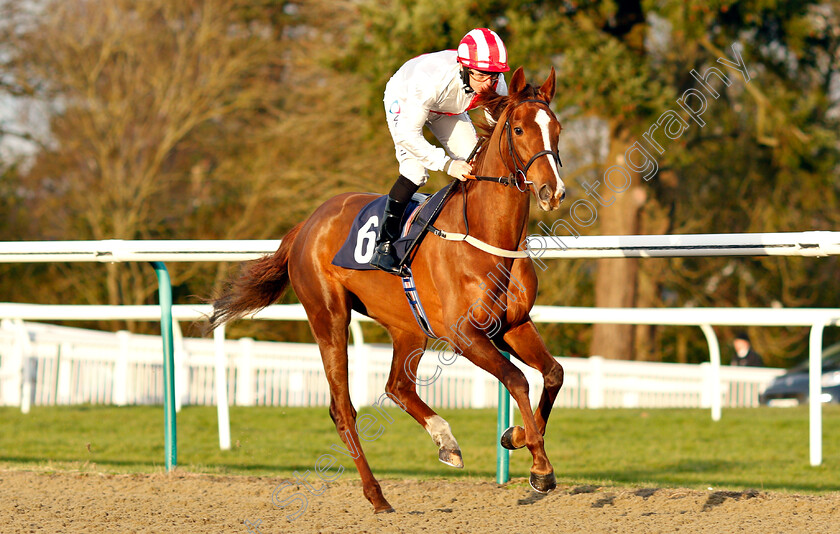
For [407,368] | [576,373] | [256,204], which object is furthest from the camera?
[256,204]

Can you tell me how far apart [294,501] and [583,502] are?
4.17 feet

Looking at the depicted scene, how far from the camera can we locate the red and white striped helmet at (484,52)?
3.94 meters

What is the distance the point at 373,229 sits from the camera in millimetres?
4438

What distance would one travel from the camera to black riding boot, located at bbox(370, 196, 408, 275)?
420 cm

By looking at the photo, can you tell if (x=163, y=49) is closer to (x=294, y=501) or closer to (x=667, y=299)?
(x=667, y=299)

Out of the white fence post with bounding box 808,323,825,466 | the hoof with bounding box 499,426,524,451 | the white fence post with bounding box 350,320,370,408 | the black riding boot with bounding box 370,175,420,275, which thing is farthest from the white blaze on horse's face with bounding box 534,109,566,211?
the white fence post with bounding box 350,320,370,408

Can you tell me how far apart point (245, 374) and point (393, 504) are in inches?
244

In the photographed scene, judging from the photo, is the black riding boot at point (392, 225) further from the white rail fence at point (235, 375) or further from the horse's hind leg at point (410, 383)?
the white rail fence at point (235, 375)

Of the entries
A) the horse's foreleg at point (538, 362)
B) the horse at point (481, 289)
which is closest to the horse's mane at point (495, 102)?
the horse at point (481, 289)

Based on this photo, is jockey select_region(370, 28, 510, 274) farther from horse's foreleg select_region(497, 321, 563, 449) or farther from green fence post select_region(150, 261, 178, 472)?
green fence post select_region(150, 261, 178, 472)

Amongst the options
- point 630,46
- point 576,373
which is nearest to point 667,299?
point 630,46

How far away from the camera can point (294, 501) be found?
4.32 m

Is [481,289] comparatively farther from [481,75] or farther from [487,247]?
[481,75]

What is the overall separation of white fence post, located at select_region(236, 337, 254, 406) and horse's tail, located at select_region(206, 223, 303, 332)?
5.04m
